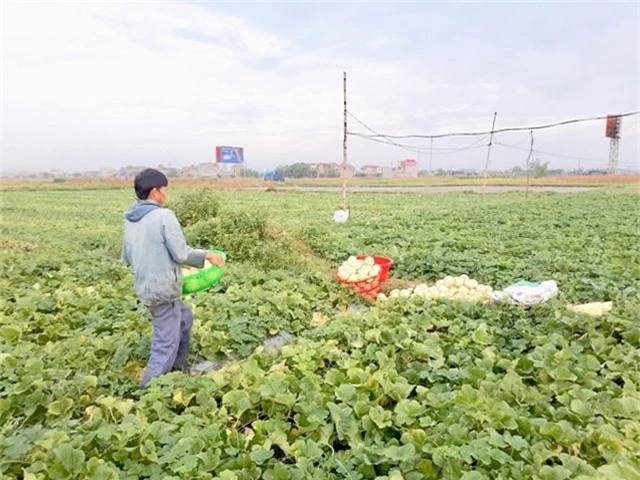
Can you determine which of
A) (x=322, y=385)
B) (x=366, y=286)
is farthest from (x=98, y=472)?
(x=366, y=286)

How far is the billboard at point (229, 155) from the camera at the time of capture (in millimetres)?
69688

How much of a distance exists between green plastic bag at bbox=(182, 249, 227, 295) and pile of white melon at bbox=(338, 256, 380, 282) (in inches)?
102

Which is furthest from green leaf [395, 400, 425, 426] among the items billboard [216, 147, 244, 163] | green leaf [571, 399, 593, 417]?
billboard [216, 147, 244, 163]

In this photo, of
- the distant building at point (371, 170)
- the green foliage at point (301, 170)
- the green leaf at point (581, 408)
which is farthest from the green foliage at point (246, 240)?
the distant building at point (371, 170)

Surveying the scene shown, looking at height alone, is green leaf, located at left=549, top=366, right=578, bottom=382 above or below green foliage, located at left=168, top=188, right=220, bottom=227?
below

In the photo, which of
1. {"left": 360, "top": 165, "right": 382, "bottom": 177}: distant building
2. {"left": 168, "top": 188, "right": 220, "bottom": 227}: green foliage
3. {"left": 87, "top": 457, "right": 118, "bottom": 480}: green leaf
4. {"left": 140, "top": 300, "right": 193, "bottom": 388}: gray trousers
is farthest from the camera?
{"left": 360, "top": 165, "right": 382, "bottom": 177}: distant building

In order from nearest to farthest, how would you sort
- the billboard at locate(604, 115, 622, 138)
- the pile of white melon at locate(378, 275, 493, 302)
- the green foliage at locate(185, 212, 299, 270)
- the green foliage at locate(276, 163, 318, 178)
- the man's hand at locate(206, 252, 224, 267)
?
the man's hand at locate(206, 252, 224, 267) → the pile of white melon at locate(378, 275, 493, 302) → the green foliage at locate(185, 212, 299, 270) → the billboard at locate(604, 115, 622, 138) → the green foliage at locate(276, 163, 318, 178)

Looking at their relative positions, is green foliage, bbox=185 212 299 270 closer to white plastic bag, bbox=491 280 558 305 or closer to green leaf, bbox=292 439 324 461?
white plastic bag, bbox=491 280 558 305

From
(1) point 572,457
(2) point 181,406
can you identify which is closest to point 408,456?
(1) point 572,457

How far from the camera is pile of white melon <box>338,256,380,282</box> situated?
650 cm

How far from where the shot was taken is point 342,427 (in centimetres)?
285

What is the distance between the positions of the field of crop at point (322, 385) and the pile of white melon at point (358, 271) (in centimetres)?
24

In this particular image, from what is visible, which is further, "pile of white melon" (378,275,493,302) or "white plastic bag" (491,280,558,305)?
"pile of white melon" (378,275,493,302)

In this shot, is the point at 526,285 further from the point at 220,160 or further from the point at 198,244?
the point at 220,160
